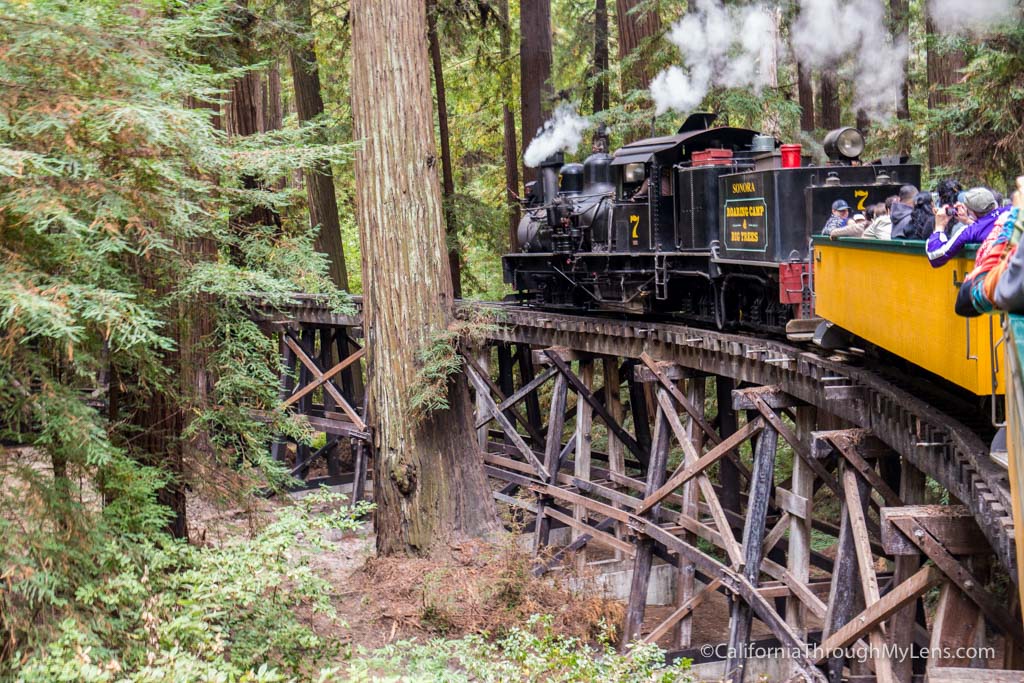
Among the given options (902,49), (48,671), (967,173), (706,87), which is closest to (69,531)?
(48,671)

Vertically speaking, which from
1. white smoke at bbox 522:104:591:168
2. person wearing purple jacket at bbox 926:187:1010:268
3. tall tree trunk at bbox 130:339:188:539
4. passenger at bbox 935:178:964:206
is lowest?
tall tree trunk at bbox 130:339:188:539

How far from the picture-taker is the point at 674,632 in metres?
10.8

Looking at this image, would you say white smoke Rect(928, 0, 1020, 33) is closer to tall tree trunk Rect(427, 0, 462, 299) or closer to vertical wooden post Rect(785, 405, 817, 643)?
vertical wooden post Rect(785, 405, 817, 643)

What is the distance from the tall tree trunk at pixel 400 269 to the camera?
9922 millimetres

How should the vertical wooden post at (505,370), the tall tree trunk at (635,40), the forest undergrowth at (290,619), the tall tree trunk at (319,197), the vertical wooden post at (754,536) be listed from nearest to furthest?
the forest undergrowth at (290,619) < the vertical wooden post at (754,536) < the vertical wooden post at (505,370) < the tall tree trunk at (635,40) < the tall tree trunk at (319,197)

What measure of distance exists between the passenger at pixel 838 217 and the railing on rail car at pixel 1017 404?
6.20m

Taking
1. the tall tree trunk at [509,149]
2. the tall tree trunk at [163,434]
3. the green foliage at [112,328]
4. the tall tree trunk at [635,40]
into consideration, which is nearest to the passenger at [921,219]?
the green foliage at [112,328]

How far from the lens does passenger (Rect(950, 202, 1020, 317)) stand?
2.85 m

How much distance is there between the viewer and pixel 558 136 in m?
17.7

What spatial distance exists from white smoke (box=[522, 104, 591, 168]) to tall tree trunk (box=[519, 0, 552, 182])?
27cm

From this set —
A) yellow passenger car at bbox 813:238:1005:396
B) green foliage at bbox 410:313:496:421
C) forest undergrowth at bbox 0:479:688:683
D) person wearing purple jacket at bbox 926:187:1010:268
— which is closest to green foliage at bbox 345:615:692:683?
forest undergrowth at bbox 0:479:688:683

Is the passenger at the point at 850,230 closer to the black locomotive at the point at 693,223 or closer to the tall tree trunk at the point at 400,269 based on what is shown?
the black locomotive at the point at 693,223

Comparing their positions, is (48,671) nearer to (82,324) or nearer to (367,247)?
(82,324)

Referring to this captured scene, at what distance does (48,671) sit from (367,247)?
5333mm
